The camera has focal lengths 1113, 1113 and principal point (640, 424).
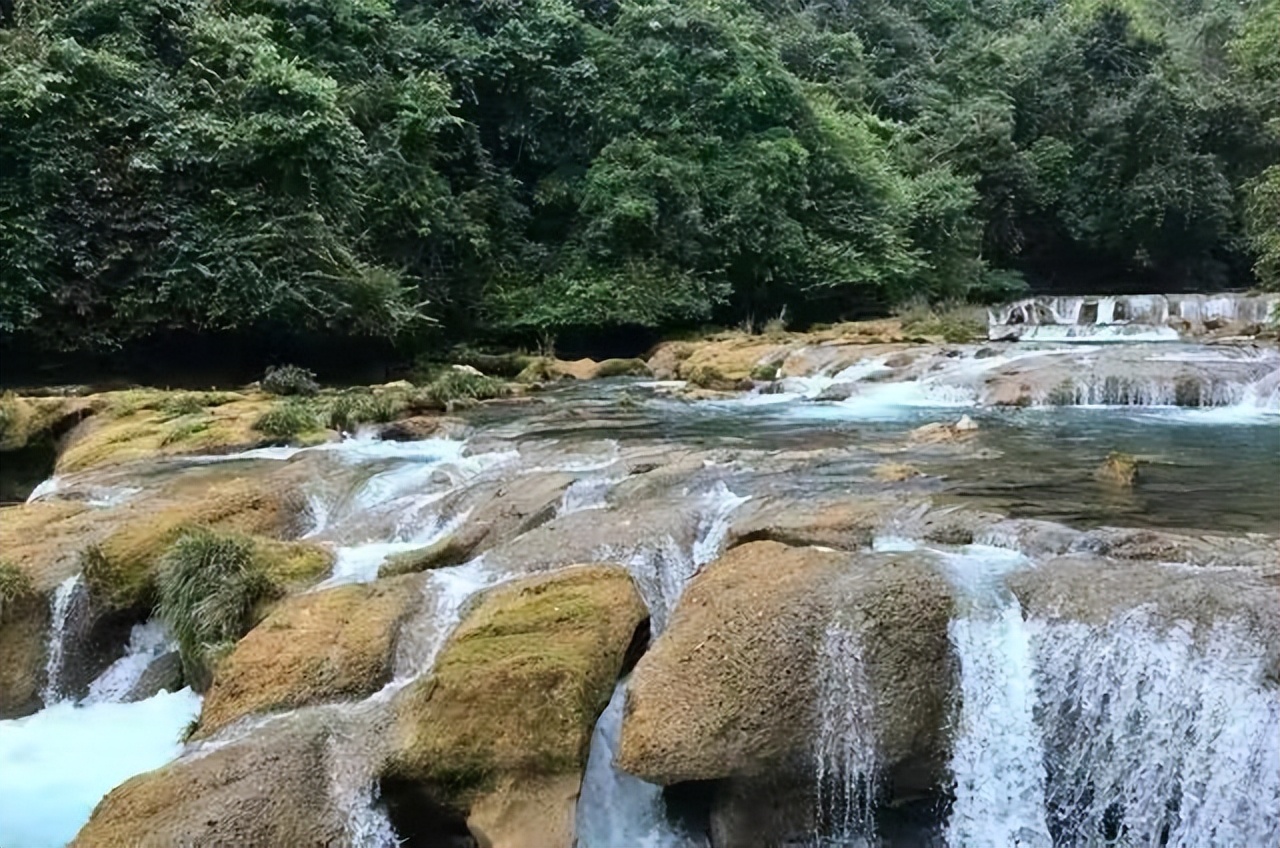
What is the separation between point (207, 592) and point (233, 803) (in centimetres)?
233

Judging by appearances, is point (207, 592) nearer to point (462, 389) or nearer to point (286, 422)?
point (286, 422)

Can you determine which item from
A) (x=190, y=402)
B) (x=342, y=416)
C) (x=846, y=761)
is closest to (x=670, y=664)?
(x=846, y=761)

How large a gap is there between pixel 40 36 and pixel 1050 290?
25.5 m

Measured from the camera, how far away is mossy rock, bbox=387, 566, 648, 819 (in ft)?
17.1

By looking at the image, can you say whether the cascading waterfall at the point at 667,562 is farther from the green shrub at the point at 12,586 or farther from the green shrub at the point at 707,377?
the green shrub at the point at 707,377

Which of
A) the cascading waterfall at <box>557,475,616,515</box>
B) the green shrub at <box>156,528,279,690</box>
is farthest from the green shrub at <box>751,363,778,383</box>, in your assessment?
the green shrub at <box>156,528,279,690</box>

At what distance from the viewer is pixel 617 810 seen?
5.62 meters

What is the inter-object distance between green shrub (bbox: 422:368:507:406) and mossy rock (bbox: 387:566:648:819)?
8.62 metres

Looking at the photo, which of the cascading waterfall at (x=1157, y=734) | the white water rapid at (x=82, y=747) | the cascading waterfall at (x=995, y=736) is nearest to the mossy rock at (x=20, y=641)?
the white water rapid at (x=82, y=747)

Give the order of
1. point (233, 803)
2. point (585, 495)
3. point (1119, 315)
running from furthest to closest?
point (1119, 315), point (585, 495), point (233, 803)

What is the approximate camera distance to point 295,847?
16.1 ft

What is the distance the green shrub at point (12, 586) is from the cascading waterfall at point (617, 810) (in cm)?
421

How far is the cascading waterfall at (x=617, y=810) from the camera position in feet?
18.1

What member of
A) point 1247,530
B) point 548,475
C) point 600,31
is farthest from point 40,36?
point 1247,530
